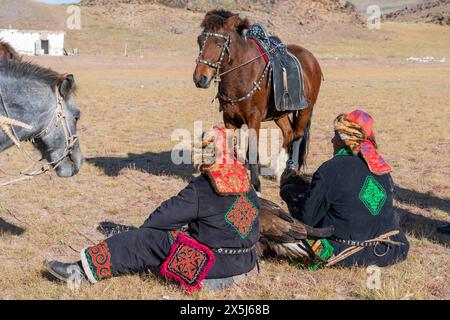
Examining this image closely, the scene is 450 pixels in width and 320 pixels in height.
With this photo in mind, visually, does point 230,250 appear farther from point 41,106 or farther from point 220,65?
point 220,65

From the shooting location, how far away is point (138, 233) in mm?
4477

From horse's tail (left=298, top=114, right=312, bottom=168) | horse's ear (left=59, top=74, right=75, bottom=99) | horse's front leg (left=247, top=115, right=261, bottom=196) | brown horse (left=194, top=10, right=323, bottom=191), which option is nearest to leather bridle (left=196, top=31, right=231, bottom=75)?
brown horse (left=194, top=10, right=323, bottom=191)

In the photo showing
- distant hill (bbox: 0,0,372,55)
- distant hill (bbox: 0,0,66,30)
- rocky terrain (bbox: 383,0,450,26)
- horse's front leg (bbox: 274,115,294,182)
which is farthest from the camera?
rocky terrain (bbox: 383,0,450,26)

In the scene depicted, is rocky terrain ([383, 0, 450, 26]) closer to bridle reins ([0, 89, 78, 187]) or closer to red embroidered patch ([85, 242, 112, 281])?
bridle reins ([0, 89, 78, 187])

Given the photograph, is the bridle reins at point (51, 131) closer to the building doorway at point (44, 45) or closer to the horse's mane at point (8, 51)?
the horse's mane at point (8, 51)

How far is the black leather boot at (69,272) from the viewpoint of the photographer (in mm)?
4523

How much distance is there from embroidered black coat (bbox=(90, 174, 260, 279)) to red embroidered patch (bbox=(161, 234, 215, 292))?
7cm

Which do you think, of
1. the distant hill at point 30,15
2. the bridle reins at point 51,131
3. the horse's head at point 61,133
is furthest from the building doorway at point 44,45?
the bridle reins at point 51,131

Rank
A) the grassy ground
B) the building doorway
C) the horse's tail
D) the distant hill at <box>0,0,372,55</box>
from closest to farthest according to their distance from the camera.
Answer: the grassy ground < the horse's tail < the building doorway < the distant hill at <box>0,0,372,55</box>

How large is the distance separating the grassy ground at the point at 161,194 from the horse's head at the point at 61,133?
98cm

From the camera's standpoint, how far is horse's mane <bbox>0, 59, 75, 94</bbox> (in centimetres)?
461

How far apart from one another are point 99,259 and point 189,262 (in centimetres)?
76

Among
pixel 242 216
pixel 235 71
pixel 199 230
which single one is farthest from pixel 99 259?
pixel 235 71
